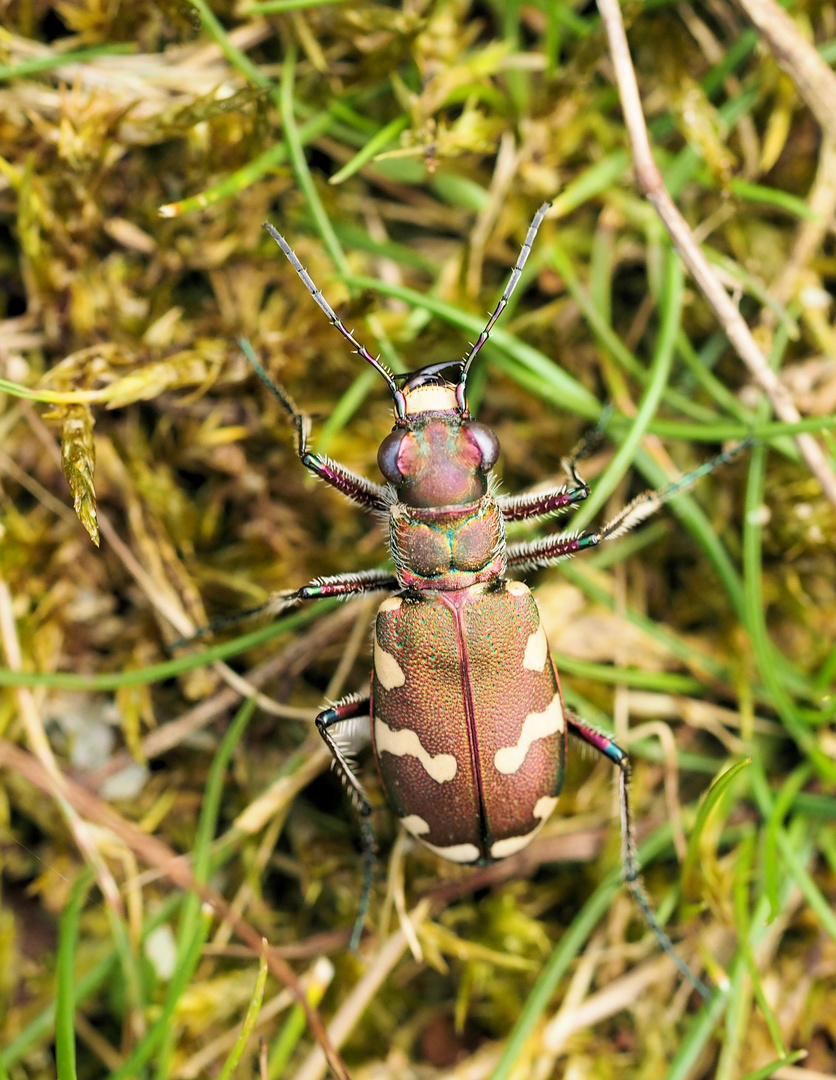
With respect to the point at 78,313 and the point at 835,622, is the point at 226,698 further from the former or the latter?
the point at 835,622

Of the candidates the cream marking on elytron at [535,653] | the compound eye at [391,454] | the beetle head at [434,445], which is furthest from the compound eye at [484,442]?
the cream marking on elytron at [535,653]

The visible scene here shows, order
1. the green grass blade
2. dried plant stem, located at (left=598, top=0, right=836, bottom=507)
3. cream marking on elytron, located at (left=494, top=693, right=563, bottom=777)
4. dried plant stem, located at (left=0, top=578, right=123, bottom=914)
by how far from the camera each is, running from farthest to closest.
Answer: dried plant stem, located at (left=0, top=578, right=123, bottom=914), dried plant stem, located at (left=598, top=0, right=836, bottom=507), cream marking on elytron, located at (left=494, top=693, right=563, bottom=777), the green grass blade

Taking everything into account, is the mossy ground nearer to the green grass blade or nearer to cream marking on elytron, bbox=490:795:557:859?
the green grass blade

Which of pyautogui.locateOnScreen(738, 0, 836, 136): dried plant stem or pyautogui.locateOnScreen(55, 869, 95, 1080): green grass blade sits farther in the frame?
pyautogui.locateOnScreen(738, 0, 836, 136): dried plant stem

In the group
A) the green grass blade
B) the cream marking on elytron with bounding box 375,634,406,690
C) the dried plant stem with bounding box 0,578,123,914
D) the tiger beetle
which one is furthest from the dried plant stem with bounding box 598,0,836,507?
the green grass blade

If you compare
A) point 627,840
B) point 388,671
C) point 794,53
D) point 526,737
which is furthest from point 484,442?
point 794,53

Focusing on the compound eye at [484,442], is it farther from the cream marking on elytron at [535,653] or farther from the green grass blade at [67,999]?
the green grass blade at [67,999]

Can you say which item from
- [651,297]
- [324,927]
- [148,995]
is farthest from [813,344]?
[148,995]
